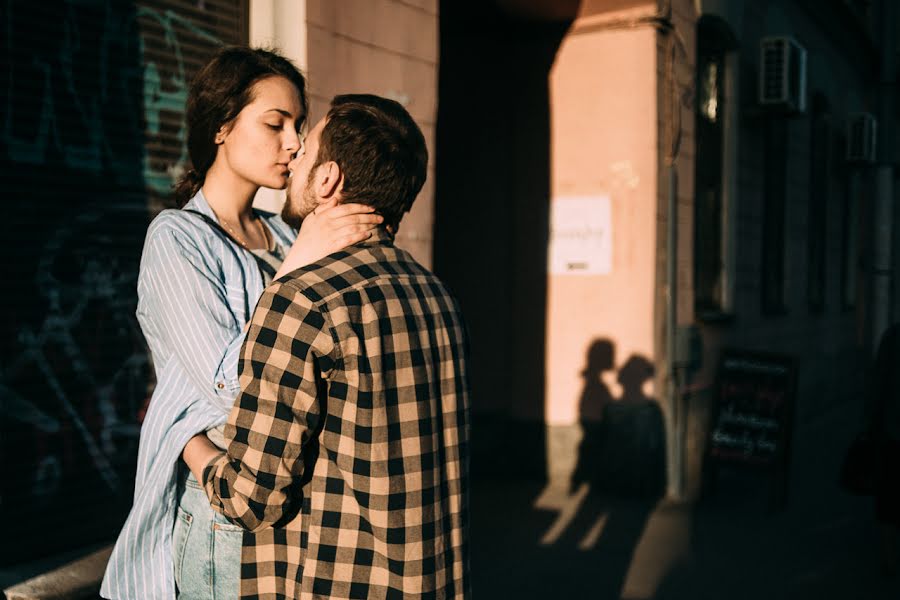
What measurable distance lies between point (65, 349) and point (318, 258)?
2263mm

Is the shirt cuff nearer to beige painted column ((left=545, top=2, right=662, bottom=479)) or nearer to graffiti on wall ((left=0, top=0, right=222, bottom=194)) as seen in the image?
graffiti on wall ((left=0, top=0, right=222, bottom=194))

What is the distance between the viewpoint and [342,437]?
174 centimetres

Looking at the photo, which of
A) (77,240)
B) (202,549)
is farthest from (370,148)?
(77,240)

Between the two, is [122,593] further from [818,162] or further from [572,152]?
[818,162]

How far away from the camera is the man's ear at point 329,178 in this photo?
182cm

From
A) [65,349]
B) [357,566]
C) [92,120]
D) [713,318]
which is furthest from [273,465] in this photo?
[713,318]

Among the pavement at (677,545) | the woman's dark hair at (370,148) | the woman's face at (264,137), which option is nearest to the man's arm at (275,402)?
the woman's dark hair at (370,148)

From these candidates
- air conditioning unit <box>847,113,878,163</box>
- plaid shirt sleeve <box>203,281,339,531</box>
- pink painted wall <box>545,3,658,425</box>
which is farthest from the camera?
air conditioning unit <box>847,113,878,163</box>

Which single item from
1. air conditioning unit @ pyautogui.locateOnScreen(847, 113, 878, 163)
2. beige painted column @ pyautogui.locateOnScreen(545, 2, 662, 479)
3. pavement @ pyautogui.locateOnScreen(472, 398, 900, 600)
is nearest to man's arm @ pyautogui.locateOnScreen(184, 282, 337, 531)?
pavement @ pyautogui.locateOnScreen(472, 398, 900, 600)

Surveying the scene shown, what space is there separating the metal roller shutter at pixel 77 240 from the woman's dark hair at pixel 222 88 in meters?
1.56

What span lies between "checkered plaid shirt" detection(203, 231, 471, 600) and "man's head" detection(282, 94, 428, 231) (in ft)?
0.34

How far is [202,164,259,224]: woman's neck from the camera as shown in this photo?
7.62 feet

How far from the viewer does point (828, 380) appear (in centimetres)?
1302

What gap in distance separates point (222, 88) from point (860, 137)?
12.7 m
